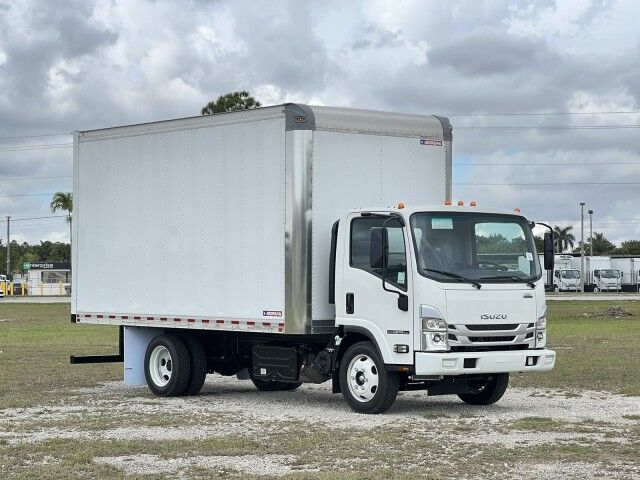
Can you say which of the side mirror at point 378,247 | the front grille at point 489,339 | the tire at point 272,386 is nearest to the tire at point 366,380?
the front grille at point 489,339

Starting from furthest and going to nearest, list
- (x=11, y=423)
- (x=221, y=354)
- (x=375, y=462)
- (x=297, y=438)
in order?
(x=221, y=354), (x=11, y=423), (x=297, y=438), (x=375, y=462)

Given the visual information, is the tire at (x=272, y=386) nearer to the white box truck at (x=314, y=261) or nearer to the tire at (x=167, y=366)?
the white box truck at (x=314, y=261)

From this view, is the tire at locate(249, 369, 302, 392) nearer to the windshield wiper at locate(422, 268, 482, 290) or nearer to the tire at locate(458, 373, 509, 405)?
the tire at locate(458, 373, 509, 405)

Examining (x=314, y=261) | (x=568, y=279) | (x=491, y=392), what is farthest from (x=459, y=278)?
(x=568, y=279)

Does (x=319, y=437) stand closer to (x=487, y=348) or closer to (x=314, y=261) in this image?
(x=487, y=348)

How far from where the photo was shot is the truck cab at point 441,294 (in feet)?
50.6

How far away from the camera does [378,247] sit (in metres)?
15.5

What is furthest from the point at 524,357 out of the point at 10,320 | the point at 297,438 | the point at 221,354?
the point at 10,320

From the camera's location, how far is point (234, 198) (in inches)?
690

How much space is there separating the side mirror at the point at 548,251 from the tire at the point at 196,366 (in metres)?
5.24

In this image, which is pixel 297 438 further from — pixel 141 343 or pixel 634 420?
pixel 141 343

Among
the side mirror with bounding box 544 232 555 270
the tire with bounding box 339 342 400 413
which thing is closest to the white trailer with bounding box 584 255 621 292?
the side mirror with bounding box 544 232 555 270

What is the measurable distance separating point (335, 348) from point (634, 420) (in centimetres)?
388

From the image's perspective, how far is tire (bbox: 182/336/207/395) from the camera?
61.1 feet
